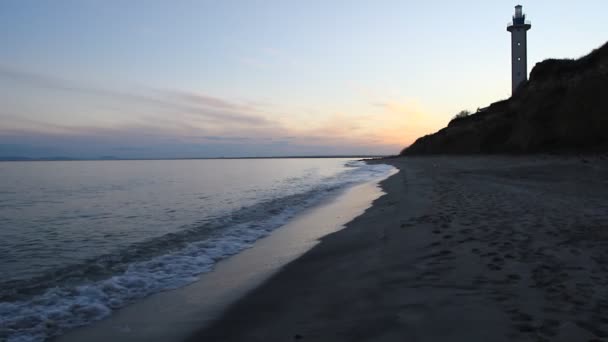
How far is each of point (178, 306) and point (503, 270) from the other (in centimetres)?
384

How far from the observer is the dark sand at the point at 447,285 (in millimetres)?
3016

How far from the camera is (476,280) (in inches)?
158

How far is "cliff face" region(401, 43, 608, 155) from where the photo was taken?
85.4 feet

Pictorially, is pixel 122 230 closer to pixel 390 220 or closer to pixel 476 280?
pixel 390 220

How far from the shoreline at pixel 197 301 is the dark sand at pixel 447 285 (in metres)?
0.28

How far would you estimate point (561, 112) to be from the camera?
28.7m

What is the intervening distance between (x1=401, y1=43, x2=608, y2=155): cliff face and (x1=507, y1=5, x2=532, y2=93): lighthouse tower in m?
24.6

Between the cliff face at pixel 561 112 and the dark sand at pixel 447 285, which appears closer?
the dark sand at pixel 447 285

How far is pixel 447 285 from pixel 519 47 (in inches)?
2892

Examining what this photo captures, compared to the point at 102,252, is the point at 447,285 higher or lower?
higher

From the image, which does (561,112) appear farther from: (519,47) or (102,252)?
(519,47)

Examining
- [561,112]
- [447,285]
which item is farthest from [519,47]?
[447,285]

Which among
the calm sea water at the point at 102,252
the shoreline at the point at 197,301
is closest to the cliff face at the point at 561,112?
the calm sea water at the point at 102,252

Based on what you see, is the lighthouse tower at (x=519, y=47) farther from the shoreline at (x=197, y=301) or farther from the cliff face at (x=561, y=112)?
the shoreline at (x=197, y=301)
